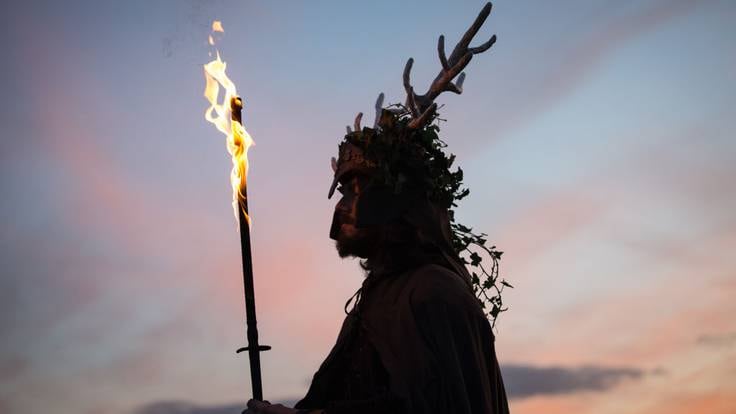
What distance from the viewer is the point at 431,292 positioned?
504 centimetres

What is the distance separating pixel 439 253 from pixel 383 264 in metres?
0.42

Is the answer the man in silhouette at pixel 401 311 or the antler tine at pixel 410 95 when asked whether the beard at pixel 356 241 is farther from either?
the antler tine at pixel 410 95

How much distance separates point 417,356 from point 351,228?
1.29 meters

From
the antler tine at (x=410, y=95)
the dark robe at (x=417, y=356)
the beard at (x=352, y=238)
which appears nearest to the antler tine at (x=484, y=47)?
the antler tine at (x=410, y=95)

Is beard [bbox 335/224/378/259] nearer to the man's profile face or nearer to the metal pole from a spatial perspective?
the man's profile face

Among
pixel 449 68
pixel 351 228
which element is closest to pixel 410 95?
pixel 449 68

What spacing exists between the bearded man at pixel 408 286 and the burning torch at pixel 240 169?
373mm

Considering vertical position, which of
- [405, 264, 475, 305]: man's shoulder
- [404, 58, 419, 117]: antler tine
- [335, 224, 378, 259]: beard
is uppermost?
[404, 58, 419, 117]: antler tine

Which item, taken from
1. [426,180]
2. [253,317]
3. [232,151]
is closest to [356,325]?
[253,317]

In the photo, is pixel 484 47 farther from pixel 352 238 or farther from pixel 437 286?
pixel 437 286

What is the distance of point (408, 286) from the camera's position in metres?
5.27

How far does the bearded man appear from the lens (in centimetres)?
482

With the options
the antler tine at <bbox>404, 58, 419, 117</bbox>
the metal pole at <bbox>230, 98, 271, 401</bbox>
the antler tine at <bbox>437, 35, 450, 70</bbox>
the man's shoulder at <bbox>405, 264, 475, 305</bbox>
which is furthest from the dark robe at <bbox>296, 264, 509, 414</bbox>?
the antler tine at <bbox>437, 35, 450, 70</bbox>

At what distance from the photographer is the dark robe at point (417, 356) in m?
4.73
